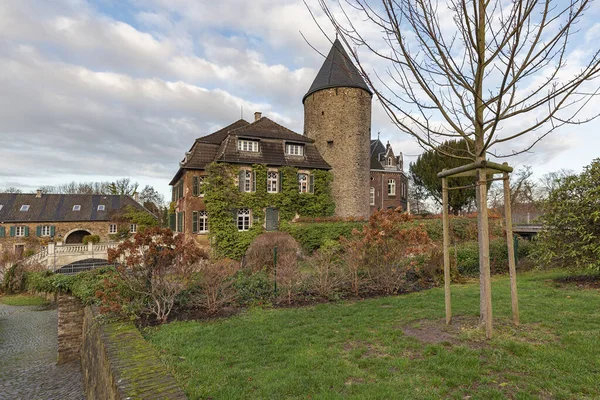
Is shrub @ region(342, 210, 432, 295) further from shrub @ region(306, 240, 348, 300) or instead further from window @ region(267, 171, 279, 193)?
window @ region(267, 171, 279, 193)

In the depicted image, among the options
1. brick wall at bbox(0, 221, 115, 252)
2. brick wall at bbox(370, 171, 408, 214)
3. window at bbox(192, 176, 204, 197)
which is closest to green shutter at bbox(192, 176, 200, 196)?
window at bbox(192, 176, 204, 197)

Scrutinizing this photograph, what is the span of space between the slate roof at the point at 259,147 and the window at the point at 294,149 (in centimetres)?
29

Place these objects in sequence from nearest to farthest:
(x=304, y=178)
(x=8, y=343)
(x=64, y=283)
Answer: (x=64, y=283)
(x=8, y=343)
(x=304, y=178)

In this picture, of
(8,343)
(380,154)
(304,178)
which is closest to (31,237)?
(8,343)

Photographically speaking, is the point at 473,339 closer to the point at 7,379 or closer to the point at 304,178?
the point at 7,379

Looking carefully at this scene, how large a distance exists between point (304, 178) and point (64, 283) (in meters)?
17.1

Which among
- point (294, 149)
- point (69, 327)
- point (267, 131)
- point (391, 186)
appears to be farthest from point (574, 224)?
point (391, 186)

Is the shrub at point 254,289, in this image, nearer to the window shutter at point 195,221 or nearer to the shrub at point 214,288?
the shrub at point 214,288

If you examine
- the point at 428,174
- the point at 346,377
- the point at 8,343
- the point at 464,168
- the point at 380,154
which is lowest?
the point at 8,343

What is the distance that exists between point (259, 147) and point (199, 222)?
661cm

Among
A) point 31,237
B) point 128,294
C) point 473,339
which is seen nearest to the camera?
point 473,339

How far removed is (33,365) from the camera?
33.5 ft

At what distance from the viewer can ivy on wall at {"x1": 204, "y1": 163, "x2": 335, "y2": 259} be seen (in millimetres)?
21141

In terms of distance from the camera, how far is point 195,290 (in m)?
7.94
